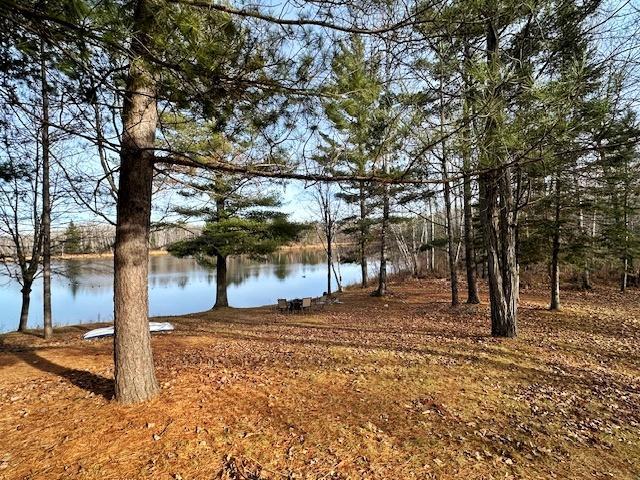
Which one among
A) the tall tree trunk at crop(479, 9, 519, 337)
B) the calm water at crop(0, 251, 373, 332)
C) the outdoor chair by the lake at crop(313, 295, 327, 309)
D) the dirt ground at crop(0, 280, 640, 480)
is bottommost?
the calm water at crop(0, 251, 373, 332)

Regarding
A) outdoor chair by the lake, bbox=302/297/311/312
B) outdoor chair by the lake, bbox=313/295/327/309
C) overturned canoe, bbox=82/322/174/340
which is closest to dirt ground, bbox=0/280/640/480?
overturned canoe, bbox=82/322/174/340

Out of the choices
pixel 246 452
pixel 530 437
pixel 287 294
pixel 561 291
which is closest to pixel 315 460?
pixel 246 452

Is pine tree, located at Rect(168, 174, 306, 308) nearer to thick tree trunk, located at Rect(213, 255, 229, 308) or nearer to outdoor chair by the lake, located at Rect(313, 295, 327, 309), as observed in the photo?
thick tree trunk, located at Rect(213, 255, 229, 308)

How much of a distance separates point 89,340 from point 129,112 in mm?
5312

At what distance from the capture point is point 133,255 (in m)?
3.27

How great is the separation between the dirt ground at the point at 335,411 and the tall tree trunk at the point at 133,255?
1.13ft

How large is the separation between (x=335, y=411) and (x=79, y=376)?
3140 millimetres

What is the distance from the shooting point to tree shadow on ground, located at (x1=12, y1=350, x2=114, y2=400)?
3.70m

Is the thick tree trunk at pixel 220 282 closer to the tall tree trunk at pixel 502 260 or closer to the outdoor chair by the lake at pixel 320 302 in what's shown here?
the outdoor chair by the lake at pixel 320 302

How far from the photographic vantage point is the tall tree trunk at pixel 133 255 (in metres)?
3.25

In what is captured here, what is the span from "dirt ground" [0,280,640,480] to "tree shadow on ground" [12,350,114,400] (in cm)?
3

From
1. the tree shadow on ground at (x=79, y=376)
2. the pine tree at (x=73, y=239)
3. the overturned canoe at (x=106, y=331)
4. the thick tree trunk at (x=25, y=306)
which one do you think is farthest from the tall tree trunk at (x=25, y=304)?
the tree shadow on ground at (x=79, y=376)

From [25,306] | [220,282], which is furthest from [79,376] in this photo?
[220,282]

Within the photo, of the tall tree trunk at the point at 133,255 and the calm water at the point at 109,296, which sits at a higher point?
the tall tree trunk at the point at 133,255
